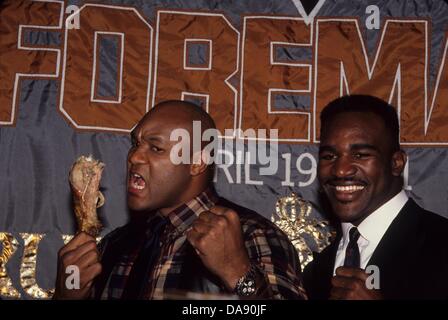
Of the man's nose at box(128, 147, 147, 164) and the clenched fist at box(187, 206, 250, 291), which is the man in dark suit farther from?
the man's nose at box(128, 147, 147, 164)

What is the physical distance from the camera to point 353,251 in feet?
5.86

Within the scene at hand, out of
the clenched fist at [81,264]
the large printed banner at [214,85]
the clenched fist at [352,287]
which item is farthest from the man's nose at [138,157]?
the large printed banner at [214,85]

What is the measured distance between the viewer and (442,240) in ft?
5.33

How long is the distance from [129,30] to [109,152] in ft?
1.58

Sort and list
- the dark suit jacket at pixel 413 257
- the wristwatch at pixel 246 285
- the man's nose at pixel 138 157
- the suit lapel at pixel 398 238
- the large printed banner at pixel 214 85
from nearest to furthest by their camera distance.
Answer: the wristwatch at pixel 246 285, the dark suit jacket at pixel 413 257, the suit lapel at pixel 398 238, the man's nose at pixel 138 157, the large printed banner at pixel 214 85

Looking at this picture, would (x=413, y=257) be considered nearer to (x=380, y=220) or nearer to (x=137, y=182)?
(x=380, y=220)

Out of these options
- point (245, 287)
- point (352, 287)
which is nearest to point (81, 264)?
point (245, 287)

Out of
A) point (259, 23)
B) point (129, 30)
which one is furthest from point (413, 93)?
point (129, 30)

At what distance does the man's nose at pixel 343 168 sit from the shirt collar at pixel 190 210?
341 mm

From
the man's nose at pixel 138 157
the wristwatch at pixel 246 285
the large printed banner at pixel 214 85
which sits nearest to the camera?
the wristwatch at pixel 246 285

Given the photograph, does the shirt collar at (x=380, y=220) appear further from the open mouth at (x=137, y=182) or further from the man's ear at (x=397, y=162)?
the open mouth at (x=137, y=182)

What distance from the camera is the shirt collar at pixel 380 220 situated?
5.77 feet

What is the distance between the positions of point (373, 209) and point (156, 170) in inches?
23.7

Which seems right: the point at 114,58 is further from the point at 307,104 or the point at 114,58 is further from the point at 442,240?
the point at 442,240
